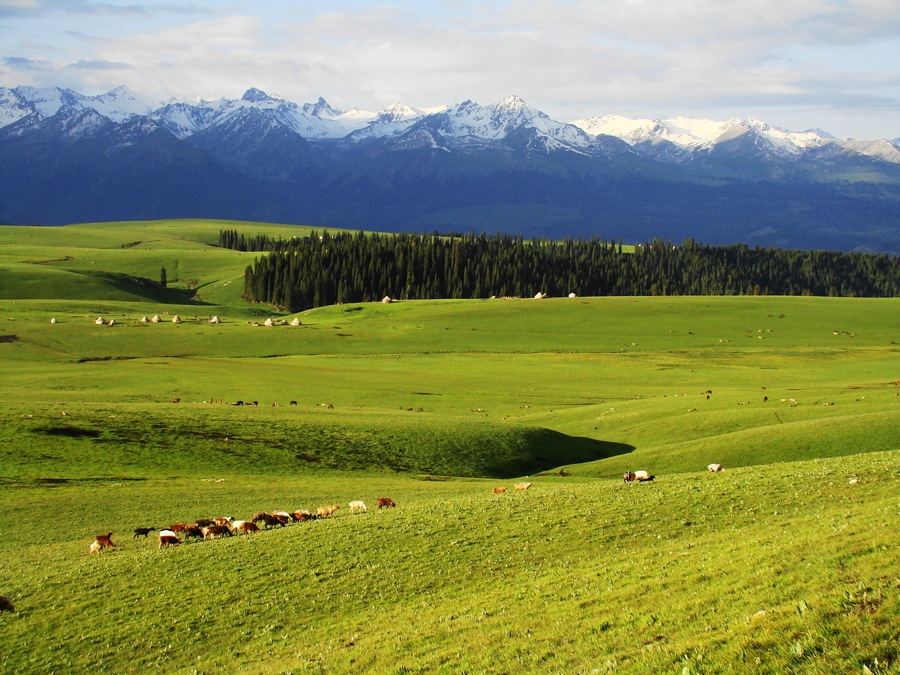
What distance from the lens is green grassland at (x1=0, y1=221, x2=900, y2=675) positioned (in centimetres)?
1188

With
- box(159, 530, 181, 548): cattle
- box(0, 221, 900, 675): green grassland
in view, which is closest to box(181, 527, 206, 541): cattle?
box(159, 530, 181, 548): cattle

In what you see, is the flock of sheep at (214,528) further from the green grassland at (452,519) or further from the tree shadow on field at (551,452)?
the tree shadow on field at (551,452)

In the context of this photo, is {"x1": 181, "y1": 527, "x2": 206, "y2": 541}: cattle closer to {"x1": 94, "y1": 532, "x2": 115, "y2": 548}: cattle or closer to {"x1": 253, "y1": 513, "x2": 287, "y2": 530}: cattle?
{"x1": 253, "y1": 513, "x2": 287, "y2": 530}: cattle

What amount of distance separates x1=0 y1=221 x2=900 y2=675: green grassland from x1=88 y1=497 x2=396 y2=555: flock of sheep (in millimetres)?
933

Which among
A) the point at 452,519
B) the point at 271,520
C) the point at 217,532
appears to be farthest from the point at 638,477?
the point at 217,532

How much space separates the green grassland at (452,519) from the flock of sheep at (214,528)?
933mm

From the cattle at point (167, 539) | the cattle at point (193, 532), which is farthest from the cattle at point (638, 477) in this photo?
the cattle at point (167, 539)

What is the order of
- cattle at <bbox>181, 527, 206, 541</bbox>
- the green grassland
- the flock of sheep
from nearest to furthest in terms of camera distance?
the green grassland → the flock of sheep → cattle at <bbox>181, 527, 206, 541</bbox>

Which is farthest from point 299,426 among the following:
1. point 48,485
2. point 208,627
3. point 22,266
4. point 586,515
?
point 22,266

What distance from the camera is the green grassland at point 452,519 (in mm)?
11875

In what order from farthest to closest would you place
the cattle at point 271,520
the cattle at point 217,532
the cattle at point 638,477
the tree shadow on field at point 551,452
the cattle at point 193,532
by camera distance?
1. the tree shadow on field at point 551,452
2. the cattle at point 638,477
3. the cattle at point 271,520
4. the cattle at point 193,532
5. the cattle at point 217,532

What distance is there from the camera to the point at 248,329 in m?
96.5

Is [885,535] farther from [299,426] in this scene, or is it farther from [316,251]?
[316,251]

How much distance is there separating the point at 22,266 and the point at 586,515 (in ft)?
538
